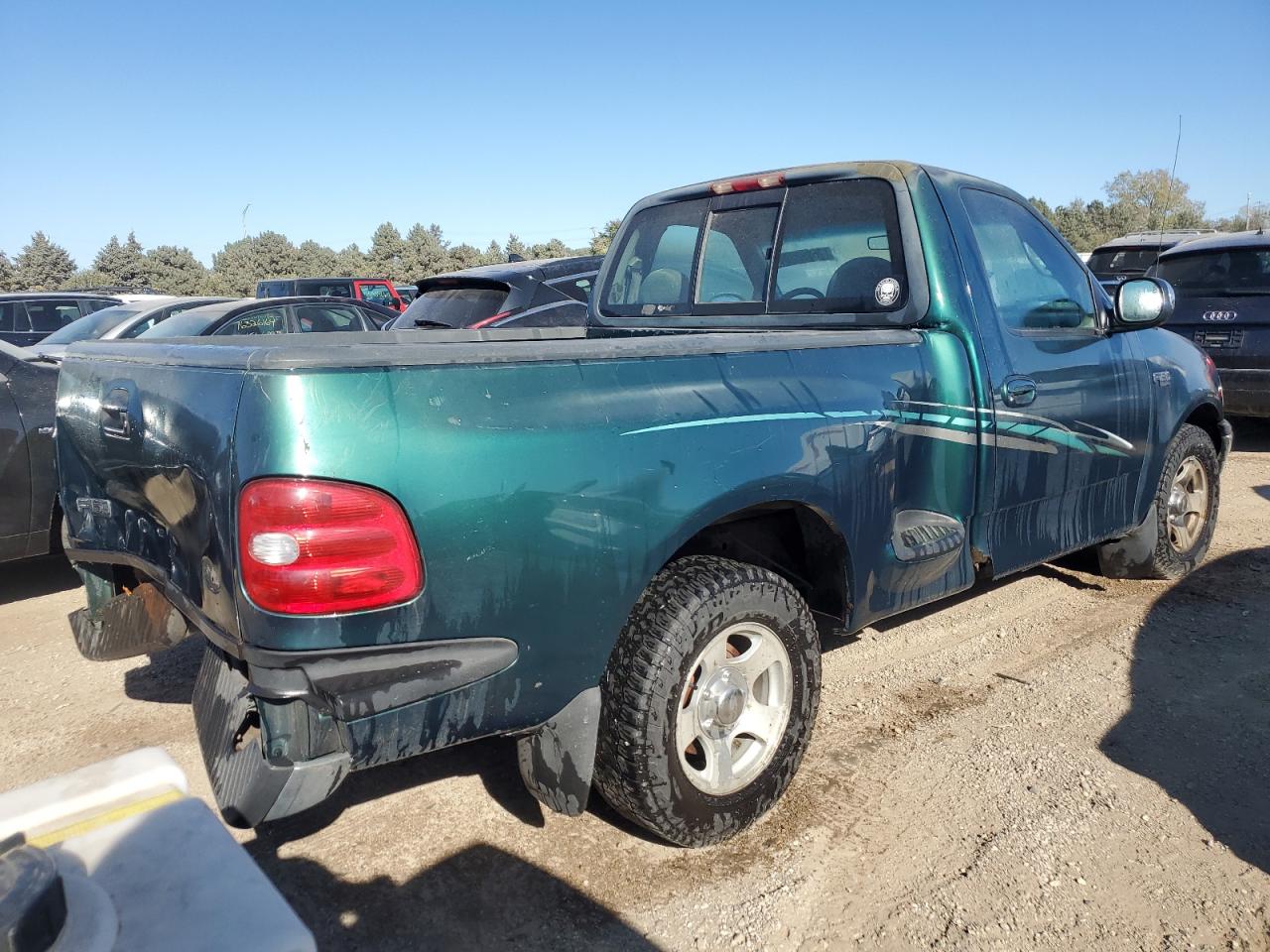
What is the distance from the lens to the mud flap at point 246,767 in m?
1.98

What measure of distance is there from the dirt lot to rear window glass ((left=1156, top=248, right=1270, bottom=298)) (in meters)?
5.43

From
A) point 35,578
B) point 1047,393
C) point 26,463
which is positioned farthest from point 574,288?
point 1047,393

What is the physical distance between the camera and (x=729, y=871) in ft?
8.59

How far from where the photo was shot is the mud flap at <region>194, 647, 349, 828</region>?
6.49ft

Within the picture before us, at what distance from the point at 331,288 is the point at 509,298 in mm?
11021

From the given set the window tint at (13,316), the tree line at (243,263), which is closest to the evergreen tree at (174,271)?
the tree line at (243,263)

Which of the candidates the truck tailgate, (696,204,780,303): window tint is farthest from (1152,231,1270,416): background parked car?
the truck tailgate

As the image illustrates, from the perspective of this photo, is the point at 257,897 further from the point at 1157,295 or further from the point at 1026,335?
the point at 1157,295

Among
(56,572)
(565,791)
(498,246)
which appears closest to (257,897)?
(565,791)

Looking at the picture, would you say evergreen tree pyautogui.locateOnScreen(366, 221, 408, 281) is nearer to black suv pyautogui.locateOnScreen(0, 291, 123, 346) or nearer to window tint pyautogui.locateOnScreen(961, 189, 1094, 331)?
black suv pyautogui.locateOnScreen(0, 291, 123, 346)

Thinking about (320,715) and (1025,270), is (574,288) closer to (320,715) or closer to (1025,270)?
(1025,270)

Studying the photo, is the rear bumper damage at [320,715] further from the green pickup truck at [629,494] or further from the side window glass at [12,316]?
the side window glass at [12,316]

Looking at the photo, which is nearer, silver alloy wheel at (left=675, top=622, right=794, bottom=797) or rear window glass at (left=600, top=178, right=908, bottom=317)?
silver alloy wheel at (left=675, top=622, right=794, bottom=797)

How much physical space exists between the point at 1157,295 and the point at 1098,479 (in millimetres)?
821
